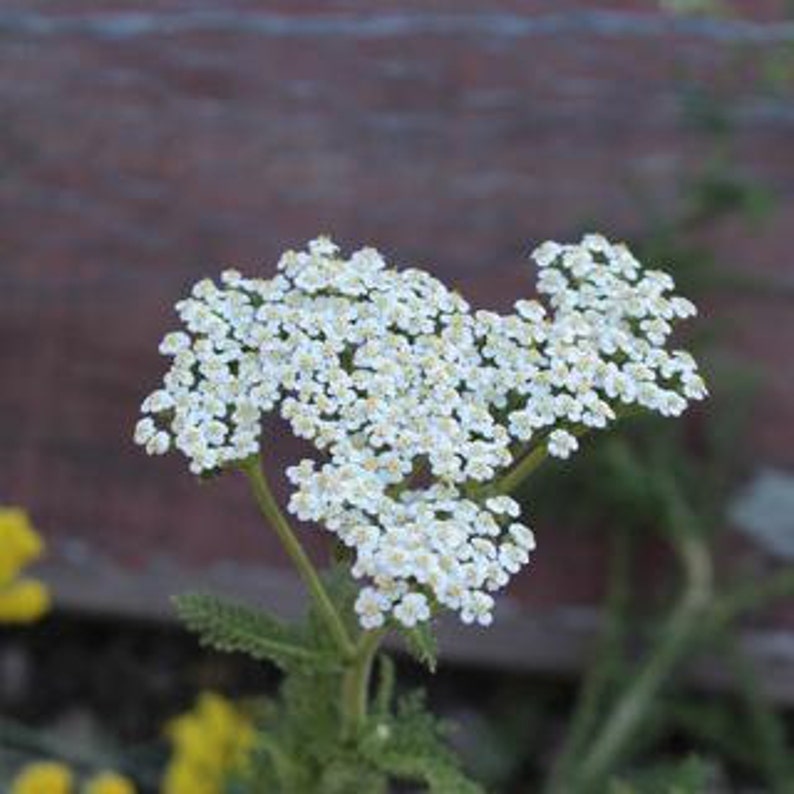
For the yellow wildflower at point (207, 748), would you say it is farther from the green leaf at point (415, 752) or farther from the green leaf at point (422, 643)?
the green leaf at point (422, 643)

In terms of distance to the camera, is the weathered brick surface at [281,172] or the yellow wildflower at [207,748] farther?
the weathered brick surface at [281,172]

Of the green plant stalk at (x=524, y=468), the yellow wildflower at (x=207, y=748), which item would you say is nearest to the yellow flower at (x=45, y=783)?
the yellow wildflower at (x=207, y=748)

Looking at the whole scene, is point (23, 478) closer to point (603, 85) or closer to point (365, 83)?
point (365, 83)

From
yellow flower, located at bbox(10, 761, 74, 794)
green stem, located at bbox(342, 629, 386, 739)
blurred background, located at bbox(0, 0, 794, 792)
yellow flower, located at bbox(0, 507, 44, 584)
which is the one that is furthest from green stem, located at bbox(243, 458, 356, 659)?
blurred background, located at bbox(0, 0, 794, 792)

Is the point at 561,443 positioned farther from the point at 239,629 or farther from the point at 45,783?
the point at 45,783

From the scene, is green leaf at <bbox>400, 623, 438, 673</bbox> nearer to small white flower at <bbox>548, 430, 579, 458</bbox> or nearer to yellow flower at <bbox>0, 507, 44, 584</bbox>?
small white flower at <bbox>548, 430, 579, 458</bbox>
